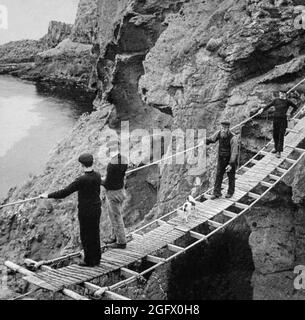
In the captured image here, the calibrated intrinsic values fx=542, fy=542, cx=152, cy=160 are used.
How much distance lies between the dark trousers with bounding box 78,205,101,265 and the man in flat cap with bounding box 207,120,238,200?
5.00 meters

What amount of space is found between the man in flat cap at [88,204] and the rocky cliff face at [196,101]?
7629 mm

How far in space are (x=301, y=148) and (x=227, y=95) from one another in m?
4.21

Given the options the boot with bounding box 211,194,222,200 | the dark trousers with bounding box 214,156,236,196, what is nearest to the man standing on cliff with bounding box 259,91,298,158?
the dark trousers with bounding box 214,156,236,196

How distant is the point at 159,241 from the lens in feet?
45.0

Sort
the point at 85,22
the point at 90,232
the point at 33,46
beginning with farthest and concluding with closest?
1. the point at 33,46
2. the point at 85,22
3. the point at 90,232

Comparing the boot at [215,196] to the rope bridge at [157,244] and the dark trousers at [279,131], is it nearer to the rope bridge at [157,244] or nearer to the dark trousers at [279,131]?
the rope bridge at [157,244]

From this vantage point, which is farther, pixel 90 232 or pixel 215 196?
pixel 215 196

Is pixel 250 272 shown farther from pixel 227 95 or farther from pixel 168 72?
pixel 168 72

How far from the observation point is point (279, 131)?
56.4 ft

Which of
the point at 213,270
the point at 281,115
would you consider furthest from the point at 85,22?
the point at 281,115

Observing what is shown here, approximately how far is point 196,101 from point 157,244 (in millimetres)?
9992

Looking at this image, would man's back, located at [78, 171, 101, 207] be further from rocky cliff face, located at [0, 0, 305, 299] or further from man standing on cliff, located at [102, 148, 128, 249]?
rocky cliff face, located at [0, 0, 305, 299]

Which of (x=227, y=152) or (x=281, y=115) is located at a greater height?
(x=281, y=115)

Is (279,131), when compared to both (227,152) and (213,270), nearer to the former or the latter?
(227,152)
